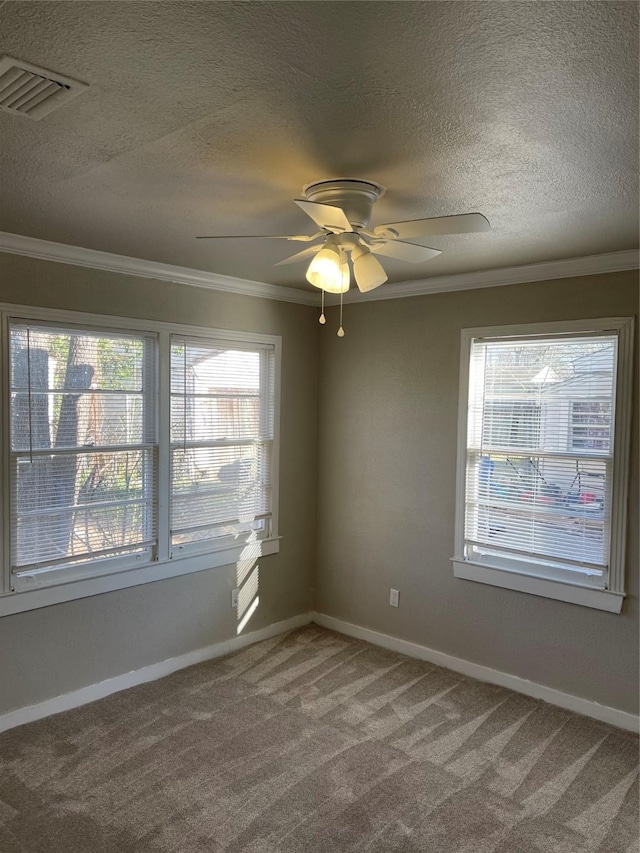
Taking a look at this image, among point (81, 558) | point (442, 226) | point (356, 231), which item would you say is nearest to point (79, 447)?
point (81, 558)

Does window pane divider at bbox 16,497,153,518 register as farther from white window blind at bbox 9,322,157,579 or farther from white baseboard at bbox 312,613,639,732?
white baseboard at bbox 312,613,639,732

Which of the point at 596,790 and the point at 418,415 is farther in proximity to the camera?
the point at 418,415

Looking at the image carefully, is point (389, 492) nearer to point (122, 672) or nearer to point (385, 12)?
point (122, 672)

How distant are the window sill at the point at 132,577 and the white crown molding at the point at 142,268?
1680 millimetres

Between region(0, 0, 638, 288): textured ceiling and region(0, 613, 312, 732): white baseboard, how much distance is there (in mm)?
2422

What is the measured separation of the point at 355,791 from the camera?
107 inches

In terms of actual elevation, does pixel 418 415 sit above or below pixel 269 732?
above

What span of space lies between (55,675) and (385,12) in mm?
3356

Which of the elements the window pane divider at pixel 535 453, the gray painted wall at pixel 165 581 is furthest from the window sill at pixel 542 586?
the gray painted wall at pixel 165 581

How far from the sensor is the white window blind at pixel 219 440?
12.6 feet

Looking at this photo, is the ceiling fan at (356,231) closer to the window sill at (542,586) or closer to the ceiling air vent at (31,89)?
the ceiling air vent at (31,89)

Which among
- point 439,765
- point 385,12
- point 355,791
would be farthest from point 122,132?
point 439,765

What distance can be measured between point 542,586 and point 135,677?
2392mm

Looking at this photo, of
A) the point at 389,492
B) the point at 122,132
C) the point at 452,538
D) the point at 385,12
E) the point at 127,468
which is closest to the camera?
the point at 385,12
